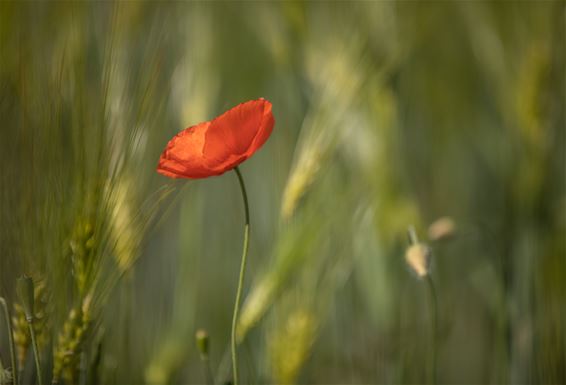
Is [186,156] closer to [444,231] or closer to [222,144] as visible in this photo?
[222,144]

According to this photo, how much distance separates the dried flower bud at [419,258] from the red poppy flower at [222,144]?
0.81 feet

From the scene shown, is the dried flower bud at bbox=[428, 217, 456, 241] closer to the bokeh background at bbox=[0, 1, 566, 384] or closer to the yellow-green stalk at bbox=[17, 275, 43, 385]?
the bokeh background at bbox=[0, 1, 566, 384]

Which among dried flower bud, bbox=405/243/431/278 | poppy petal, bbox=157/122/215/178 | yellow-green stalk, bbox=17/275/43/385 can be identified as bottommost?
dried flower bud, bbox=405/243/431/278

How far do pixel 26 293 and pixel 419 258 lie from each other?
0.37 m

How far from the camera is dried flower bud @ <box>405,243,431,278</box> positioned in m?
0.80

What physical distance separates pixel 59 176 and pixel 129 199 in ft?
0.53

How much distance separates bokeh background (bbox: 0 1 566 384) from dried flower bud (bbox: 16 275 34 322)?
47 mm

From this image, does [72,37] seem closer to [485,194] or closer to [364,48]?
[364,48]

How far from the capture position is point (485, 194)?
185cm

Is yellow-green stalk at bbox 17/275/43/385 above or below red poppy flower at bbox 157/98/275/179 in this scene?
below

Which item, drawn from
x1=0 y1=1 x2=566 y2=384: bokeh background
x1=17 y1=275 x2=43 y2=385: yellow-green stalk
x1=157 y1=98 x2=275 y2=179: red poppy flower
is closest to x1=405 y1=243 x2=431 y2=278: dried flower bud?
x1=0 y1=1 x2=566 y2=384: bokeh background

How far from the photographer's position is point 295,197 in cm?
82

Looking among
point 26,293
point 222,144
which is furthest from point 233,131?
point 26,293

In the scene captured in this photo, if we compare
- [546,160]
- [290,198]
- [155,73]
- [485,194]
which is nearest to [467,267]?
[485,194]
